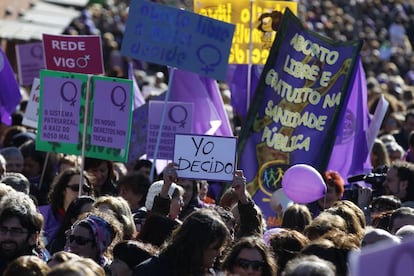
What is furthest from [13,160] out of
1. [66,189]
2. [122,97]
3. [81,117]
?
[66,189]

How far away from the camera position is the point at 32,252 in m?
7.21

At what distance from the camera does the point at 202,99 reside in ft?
41.7

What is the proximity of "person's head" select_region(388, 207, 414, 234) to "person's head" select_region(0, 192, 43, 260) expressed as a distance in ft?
6.56

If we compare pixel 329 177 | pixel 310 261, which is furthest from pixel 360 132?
pixel 310 261

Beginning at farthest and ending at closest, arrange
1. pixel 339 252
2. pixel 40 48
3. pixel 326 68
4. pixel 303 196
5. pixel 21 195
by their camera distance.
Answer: pixel 40 48
pixel 326 68
pixel 303 196
pixel 21 195
pixel 339 252

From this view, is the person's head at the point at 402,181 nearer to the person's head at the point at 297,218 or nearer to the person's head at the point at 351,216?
the person's head at the point at 297,218

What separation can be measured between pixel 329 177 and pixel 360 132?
6.92ft

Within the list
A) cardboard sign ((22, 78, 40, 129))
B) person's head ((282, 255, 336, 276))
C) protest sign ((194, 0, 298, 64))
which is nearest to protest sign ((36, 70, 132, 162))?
cardboard sign ((22, 78, 40, 129))

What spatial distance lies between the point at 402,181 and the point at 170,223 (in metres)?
2.58

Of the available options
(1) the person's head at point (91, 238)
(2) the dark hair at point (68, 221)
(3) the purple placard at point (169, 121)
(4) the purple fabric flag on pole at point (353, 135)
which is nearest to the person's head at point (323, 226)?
(1) the person's head at point (91, 238)

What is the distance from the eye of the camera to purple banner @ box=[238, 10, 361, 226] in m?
11.2

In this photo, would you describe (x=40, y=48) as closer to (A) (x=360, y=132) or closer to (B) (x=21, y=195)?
(A) (x=360, y=132)

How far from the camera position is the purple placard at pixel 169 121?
454 inches

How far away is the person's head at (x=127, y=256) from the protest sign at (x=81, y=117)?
11.2ft
